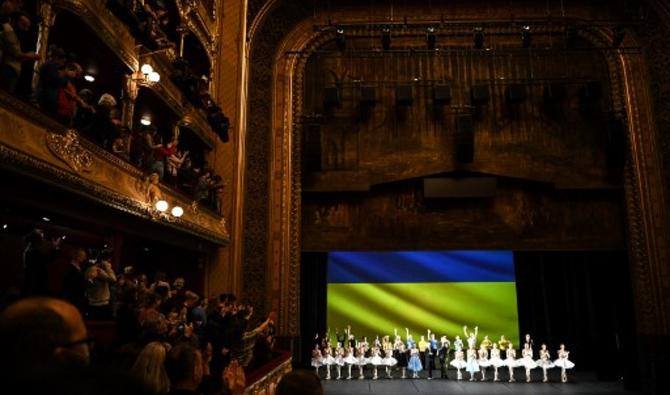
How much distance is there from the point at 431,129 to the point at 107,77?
29.2 feet

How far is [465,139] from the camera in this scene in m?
14.0

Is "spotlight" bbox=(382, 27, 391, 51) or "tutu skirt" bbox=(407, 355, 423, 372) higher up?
"spotlight" bbox=(382, 27, 391, 51)

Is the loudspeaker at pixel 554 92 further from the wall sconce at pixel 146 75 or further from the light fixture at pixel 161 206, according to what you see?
the light fixture at pixel 161 206

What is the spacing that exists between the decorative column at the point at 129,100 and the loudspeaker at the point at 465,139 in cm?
852

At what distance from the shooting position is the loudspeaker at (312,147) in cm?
1425

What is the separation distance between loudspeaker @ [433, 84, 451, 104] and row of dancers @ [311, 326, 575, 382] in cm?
667

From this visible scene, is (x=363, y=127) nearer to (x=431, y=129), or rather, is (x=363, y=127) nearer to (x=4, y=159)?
(x=431, y=129)

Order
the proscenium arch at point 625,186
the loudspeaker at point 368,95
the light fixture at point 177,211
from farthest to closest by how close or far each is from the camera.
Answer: the loudspeaker at point 368,95 → the proscenium arch at point 625,186 → the light fixture at point 177,211

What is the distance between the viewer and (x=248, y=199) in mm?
13930

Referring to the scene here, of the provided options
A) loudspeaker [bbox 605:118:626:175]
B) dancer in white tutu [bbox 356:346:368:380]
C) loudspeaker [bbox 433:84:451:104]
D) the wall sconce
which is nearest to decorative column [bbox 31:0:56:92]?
the wall sconce

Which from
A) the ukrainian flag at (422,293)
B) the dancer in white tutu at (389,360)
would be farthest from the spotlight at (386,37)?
the dancer in white tutu at (389,360)

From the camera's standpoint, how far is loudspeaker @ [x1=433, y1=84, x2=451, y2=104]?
47.2 feet

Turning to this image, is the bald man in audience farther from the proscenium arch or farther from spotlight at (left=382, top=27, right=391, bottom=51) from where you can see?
spotlight at (left=382, top=27, right=391, bottom=51)

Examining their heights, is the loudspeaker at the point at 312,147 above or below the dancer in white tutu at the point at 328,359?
above
